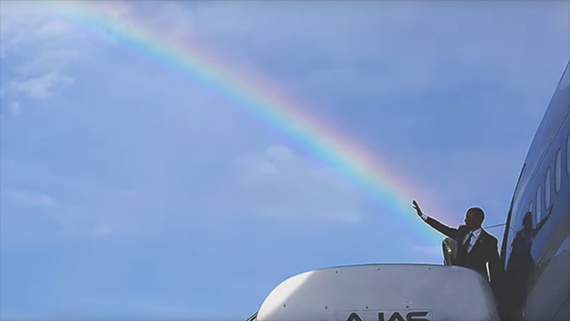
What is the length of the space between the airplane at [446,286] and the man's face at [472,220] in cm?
94

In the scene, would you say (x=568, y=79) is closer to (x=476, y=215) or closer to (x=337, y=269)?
(x=476, y=215)

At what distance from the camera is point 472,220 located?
33.1ft

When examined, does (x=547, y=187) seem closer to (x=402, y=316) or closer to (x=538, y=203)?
(x=538, y=203)

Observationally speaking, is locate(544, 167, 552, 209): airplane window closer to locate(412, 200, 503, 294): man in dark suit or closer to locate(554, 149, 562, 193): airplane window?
locate(554, 149, 562, 193): airplane window

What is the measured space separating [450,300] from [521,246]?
1.91 metres

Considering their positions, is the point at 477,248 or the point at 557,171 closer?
the point at 557,171

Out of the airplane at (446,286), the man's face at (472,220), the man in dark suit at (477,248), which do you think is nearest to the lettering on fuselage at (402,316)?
the airplane at (446,286)

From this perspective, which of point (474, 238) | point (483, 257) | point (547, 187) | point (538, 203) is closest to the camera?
point (547, 187)

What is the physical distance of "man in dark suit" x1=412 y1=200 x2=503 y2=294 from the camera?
9641 mm

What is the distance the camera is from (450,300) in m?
8.29

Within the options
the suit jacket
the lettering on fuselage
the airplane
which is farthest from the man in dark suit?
the lettering on fuselage

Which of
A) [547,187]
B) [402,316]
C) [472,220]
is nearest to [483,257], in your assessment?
[472,220]

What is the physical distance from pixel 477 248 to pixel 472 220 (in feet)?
1.27

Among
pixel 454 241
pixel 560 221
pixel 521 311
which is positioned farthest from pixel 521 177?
pixel 560 221
